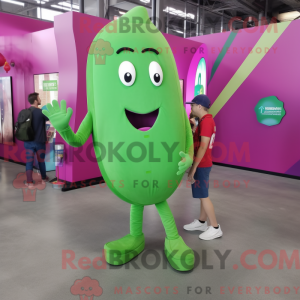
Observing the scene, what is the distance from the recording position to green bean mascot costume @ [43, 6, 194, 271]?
2.08 metres

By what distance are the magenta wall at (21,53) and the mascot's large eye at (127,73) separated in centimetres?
349

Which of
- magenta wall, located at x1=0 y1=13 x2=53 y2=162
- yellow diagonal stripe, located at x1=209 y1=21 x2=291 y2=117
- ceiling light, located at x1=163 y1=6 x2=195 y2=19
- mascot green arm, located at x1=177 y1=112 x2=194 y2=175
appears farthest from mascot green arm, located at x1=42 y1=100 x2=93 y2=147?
ceiling light, located at x1=163 y1=6 x2=195 y2=19

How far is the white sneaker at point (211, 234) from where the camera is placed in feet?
9.14

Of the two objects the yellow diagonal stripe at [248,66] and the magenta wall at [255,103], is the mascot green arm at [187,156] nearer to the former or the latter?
the magenta wall at [255,103]

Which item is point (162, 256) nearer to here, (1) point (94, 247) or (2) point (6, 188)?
(1) point (94, 247)

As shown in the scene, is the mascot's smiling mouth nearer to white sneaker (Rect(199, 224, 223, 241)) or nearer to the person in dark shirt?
white sneaker (Rect(199, 224, 223, 241))

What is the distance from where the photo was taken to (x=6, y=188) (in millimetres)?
4293

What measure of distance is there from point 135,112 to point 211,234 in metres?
1.47

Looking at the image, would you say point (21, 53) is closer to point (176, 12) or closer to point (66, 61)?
point (66, 61)

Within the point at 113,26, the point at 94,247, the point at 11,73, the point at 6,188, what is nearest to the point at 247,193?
the point at 94,247

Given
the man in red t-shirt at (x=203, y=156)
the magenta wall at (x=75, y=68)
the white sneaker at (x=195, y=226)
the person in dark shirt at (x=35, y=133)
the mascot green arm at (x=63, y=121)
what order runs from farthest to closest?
1. the person in dark shirt at (x=35, y=133)
2. the magenta wall at (x=75, y=68)
3. the white sneaker at (x=195, y=226)
4. the man in red t-shirt at (x=203, y=156)
5. the mascot green arm at (x=63, y=121)

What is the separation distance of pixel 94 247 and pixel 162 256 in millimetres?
618

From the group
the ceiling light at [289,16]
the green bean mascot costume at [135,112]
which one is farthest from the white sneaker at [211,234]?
the ceiling light at [289,16]

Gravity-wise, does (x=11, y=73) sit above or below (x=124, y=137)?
above
